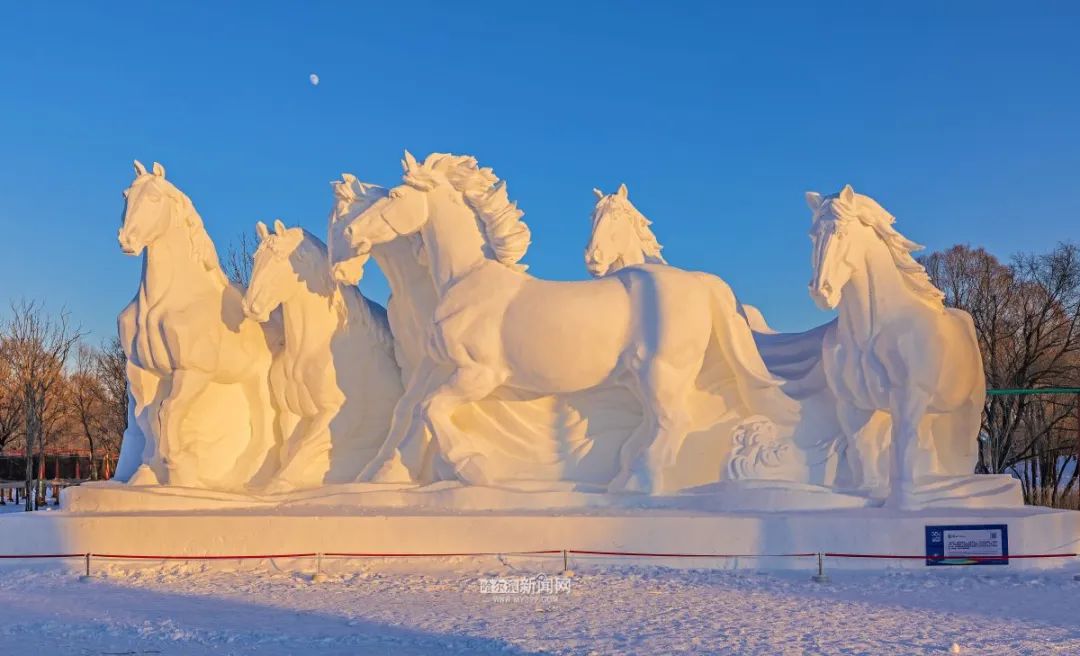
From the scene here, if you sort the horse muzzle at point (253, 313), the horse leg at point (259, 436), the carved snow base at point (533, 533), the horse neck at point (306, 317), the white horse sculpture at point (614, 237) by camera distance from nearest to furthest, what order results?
the carved snow base at point (533, 533), the horse muzzle at point (253, 313), the horse neck at point (306, 317), the horse leg at point (259, 436), the white horse sculpture at point (614, 237)

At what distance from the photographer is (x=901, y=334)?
700 centimetres

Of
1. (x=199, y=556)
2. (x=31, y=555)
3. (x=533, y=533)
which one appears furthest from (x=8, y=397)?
(x=533, y=533)

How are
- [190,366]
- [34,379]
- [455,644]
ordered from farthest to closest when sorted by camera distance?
[34,379] < [190,366] < [455,644]

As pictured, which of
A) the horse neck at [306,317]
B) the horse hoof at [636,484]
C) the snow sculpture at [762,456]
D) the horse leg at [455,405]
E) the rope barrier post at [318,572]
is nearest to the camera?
the rope barrier post at [318,572]

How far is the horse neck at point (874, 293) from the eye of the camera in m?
7.07

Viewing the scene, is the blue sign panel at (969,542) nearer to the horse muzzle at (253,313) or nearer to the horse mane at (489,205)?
the horse mane at (489,205)

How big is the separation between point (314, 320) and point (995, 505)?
5.80m

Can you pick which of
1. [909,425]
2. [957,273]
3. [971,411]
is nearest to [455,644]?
[909,425]

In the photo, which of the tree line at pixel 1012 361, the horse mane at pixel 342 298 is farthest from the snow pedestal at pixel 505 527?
the tree line at pixel 1012 361

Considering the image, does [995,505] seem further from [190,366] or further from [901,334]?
[190,366]

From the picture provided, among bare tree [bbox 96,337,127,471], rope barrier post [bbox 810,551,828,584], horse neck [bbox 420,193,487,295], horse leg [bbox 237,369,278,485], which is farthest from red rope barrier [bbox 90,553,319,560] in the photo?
bare tree [bbox 96,337,127,471]

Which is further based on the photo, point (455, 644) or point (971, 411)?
point (971, 411)

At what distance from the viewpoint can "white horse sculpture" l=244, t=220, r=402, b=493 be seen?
8.22 metres

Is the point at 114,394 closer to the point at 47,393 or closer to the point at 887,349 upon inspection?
the point at 47,393
